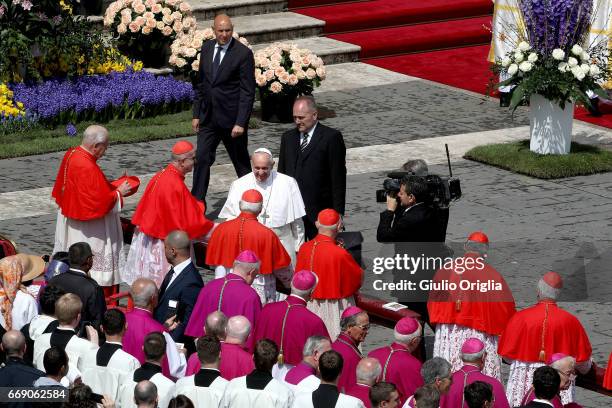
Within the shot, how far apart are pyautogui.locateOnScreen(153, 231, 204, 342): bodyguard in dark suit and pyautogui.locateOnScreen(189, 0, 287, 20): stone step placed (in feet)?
38.0

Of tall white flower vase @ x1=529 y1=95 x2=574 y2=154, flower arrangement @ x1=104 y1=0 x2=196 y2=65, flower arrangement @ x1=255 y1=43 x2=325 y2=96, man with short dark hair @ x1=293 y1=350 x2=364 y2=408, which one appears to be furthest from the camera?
flower arrangement @ x1=104 y1=0 x2=196 y2=65

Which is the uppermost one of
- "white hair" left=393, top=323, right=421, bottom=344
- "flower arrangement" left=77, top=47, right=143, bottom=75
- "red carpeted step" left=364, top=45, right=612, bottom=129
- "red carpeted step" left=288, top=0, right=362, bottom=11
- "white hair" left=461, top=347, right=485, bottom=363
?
"white hair" left=393, top=323, right=421, bottom=344

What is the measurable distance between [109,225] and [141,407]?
4.77 m

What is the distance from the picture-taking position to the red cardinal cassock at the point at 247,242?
39.9 ft

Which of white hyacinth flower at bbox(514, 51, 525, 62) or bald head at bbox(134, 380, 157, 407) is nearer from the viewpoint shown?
bald head at bbox(134, 380, 157, 407)

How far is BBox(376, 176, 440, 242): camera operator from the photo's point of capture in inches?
487

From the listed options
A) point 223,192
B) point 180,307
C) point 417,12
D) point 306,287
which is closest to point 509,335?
point 306,287

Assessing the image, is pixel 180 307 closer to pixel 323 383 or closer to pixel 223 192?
pixel 323 383

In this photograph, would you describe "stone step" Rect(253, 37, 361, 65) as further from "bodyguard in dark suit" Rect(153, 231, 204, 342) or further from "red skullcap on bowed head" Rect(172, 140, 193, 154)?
"bodyguard in dark suit" Rect(153, 231, 204, 342)

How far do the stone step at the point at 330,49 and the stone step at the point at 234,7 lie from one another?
1001mm

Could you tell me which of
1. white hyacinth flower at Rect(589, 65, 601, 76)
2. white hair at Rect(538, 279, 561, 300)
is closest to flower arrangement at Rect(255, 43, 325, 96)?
white hyacinth flower at Rect(589, 65, 601, 76)

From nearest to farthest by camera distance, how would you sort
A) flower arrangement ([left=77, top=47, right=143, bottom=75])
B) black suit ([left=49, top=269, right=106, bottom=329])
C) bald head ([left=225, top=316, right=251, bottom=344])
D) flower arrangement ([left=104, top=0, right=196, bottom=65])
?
bald head ([left=225, top=316, right=251, bottom=344]) < black suit ([left=49, top=269, right=106, bottom=329]) < flower arrangement ([left=77, top=47, right=143, bottom=75]) < flower arrangement ([left=104, top=0, right=196, bottom=65])

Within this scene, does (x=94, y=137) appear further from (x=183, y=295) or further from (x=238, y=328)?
(x=238, y=328)

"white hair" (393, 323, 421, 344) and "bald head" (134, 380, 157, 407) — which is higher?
"bald head" (134, 380, 157, 407)
